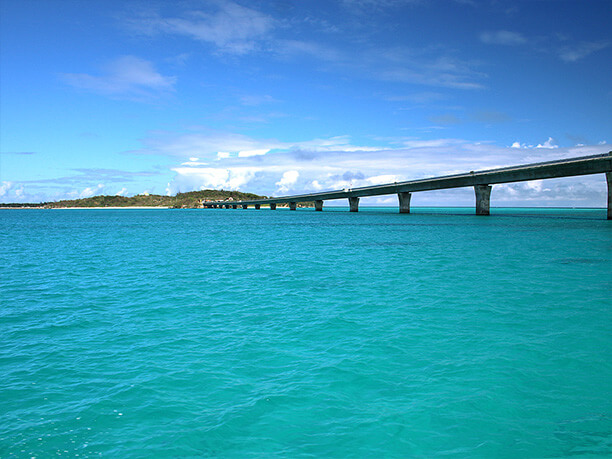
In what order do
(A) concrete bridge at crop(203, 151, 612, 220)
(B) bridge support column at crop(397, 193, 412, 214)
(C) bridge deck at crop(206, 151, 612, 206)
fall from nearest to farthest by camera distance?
(C) bridge deck at crop(206, 151, 612, 206) < (A) concrete bridge at crop(203, 151, 612, 220) < (B) bridge support column at crop(397, 193, 412, 214)

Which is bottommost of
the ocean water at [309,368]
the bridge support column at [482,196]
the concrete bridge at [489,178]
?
the ocean water at [309,368]

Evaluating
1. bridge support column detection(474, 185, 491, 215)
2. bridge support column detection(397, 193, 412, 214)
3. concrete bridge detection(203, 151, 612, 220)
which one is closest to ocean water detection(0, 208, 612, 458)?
concrete bridge detection(203, 151, 612, 220)

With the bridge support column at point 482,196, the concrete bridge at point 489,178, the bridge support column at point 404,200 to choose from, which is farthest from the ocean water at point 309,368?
the bridge support column at point 404,200

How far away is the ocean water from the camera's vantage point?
21.8 feet

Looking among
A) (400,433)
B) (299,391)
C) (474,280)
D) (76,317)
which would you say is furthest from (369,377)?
(474,280)

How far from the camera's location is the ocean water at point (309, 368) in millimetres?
6641

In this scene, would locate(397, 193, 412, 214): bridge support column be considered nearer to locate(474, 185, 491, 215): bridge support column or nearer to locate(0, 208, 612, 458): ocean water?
locate(474, 185, 491, 215): bridge support column

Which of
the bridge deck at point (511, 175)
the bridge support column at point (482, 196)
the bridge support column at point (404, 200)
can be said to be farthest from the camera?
the bridge support column at point (404, 200)

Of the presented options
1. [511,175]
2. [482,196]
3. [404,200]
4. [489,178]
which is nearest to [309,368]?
[511,175]

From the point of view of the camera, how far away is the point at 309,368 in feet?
31.3

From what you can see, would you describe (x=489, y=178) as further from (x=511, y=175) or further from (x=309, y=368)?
(x=309, y=368)

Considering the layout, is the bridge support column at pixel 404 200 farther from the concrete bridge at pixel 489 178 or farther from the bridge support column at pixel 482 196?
the bridge support column at pixel 482 196

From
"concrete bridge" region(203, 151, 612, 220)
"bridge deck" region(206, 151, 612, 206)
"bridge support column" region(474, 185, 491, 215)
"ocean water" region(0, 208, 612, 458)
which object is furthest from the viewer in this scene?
"bridge support column" region(474, 185, 491, 215)

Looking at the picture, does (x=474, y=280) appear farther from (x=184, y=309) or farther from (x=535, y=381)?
(x=184, y=309)
